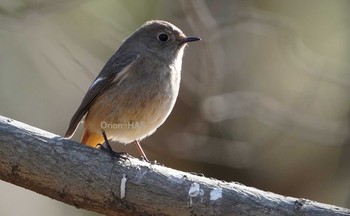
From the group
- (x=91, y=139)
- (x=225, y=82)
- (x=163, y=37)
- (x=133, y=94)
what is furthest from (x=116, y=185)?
(x=225, y=82)

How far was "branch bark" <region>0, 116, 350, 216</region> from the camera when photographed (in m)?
4.25

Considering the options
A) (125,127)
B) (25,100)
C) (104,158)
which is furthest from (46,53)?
(104,158)

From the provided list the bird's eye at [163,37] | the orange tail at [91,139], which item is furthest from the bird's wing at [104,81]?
the bird's eye at [163,37]

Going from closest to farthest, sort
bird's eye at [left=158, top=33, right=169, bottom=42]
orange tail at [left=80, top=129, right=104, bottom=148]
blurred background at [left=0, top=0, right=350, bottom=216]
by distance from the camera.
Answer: orange tail at [left=80, top=129, right=104, bottom=148], bird's eye at [left=158, top=33, right=169, bottom=42], blurred background at [left=0, top=0, right=350, bottom=216]

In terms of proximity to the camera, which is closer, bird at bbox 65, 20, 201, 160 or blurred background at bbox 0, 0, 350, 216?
bird at bbox 65, 20, 201, 160

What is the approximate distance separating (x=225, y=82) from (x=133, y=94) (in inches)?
86.8

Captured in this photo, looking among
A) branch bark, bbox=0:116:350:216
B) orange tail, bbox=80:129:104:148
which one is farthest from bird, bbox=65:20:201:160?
branch bark, bbox=0:116:350:216

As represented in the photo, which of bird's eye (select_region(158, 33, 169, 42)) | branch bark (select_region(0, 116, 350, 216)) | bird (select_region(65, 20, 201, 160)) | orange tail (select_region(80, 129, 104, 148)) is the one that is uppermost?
bird's eye (select_region(158, 33, 169, 42))

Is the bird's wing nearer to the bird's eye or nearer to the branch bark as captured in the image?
the bird's eye

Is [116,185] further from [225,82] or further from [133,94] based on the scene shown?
[225,82]

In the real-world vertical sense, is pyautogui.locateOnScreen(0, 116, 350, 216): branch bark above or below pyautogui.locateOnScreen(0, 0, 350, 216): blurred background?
below

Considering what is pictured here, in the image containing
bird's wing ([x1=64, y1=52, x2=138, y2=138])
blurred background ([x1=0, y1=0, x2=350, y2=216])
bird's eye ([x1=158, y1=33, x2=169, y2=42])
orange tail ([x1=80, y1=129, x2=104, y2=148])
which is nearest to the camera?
bird's wing ([x1=64, y1=52, x2=138, y2=138])

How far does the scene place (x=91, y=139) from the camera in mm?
5520

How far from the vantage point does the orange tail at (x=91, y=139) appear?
548 cm
